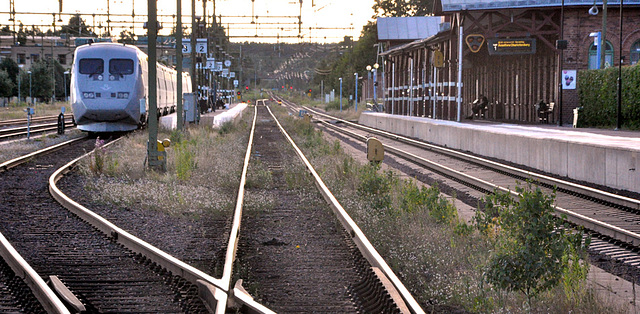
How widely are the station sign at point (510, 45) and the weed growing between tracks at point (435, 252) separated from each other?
24505mm

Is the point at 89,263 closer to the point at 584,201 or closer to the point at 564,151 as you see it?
the point at 584,201

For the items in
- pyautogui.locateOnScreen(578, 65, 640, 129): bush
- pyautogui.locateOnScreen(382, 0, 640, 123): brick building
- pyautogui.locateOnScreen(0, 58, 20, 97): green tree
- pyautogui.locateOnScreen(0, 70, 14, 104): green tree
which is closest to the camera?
pyautogui.locateOnScreen(578, 65, 640, 129): bush

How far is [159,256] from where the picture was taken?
8.53 metres

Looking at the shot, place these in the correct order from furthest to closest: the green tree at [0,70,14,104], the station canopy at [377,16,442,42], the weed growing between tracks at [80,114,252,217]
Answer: the green tree at [0,70,14,104] < the station canopy at [377,16,442,42] < the weed growing between tracks at [80,114,252,217]

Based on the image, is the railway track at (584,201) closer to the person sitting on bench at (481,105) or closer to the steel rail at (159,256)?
the steel rail at (159,256)

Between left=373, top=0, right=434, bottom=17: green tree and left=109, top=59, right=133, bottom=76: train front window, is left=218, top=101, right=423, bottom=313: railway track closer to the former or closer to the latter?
left=109, top=59, right=133, bottom=76: train front window

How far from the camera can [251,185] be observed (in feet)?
53.6

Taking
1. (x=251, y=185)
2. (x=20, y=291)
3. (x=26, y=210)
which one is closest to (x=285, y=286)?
(x=20, y=291)

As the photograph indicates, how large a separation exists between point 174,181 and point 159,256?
26.3 ft

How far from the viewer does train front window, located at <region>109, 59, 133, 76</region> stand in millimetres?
31156

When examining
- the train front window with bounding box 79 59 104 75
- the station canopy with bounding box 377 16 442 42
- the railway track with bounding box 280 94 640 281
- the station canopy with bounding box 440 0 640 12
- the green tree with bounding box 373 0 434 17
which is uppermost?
the green tree with bounding box 373 0 434 17

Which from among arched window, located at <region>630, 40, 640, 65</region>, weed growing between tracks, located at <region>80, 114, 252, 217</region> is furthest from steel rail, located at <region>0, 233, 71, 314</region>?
arched window, located at <region>630, 40, 640, 65</region>

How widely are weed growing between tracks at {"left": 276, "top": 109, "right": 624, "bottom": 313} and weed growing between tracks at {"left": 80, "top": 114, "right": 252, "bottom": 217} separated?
223 centimetres

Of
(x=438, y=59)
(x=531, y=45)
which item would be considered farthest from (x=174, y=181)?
(x=531, y=45)
